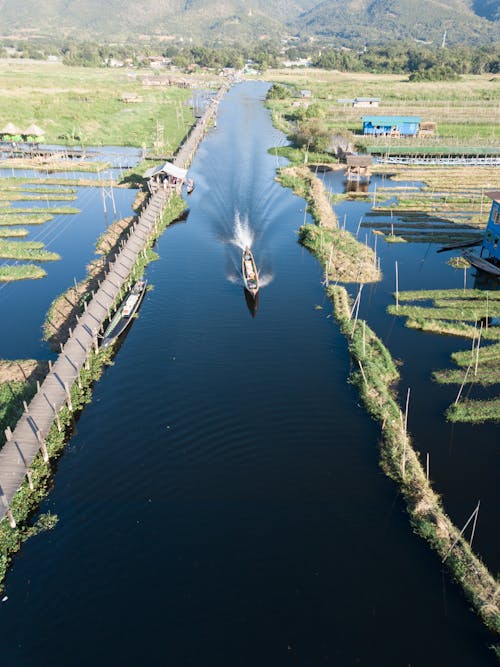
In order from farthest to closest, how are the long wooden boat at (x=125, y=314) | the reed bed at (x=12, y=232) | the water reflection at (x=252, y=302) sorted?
the reed bed at (x=12, y=232), the water reflection at (x=252, y=302), the long wooden boat at (x=125, y=314)

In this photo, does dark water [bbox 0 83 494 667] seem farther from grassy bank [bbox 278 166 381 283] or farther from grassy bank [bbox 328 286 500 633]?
grassy bank [bbox 278 166 381 283]

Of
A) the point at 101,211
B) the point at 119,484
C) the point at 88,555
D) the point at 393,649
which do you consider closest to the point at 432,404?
the point at 393,649

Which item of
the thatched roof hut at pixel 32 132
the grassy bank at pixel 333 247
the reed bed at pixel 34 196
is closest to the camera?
the grassy bank at pixel 333 247

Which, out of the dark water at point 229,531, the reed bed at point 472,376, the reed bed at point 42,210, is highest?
the reed bed at point 42,210

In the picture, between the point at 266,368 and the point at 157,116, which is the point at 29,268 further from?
the point at 157,116

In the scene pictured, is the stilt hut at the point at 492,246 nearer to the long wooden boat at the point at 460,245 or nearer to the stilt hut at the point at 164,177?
the long wooden boat at the point at 460,245

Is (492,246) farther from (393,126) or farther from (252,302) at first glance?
(393,126)

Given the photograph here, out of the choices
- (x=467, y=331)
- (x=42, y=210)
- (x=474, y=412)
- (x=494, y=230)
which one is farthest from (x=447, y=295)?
(x=42, y=210)

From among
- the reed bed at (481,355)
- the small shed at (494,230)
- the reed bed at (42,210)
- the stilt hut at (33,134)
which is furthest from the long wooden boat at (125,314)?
the stilt hut at (33,134)
